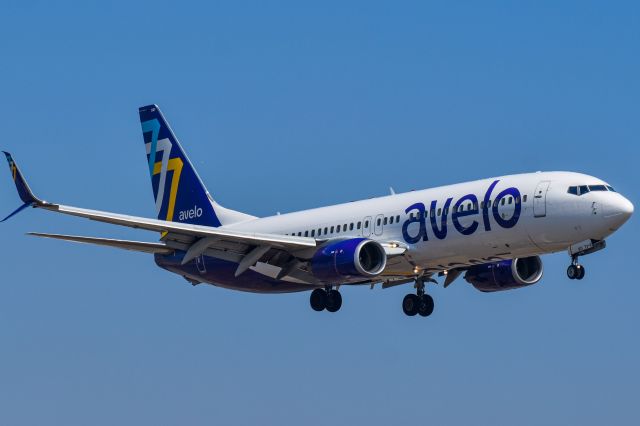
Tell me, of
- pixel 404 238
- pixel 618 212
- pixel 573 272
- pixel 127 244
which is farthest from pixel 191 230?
pixel 618 212

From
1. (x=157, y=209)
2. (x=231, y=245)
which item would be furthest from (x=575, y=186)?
(x=157, y=209)

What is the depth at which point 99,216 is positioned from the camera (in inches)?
2238

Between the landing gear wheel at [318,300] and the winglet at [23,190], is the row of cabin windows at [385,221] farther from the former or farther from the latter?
the winglet at [23,190]

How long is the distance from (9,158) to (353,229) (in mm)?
15136

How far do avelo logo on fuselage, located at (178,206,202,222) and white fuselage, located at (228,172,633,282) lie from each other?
34.1 ft

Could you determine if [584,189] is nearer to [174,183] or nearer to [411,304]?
[411,304]

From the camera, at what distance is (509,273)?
63562mm

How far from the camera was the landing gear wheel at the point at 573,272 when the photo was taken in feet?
185

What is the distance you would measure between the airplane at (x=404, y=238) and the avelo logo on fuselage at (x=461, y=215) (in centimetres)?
4

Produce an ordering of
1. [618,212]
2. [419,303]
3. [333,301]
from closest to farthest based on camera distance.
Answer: [618,212], [333,301], [419,303]

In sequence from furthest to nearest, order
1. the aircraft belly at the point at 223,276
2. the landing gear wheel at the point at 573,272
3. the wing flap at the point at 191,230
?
1. the aircraft belly at the point at 223,276
2. the wing flap at the point at 191,230
3. the landing gear wheel at the point at 573,272

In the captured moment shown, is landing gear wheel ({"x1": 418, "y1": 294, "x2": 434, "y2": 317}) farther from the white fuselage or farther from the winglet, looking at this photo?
the winglet

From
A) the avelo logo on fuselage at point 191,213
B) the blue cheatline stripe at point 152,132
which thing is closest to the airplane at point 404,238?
the avelo logo on fuselage at point 191,213

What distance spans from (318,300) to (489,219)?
9230 mm
